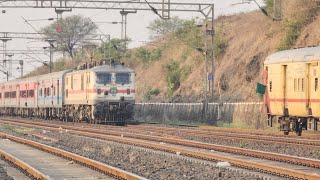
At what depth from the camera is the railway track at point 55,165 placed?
1590cm

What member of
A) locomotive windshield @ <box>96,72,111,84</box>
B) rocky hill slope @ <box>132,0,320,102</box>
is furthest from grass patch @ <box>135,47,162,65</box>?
locomotive windshield @ <box>96,72,111,84</box>

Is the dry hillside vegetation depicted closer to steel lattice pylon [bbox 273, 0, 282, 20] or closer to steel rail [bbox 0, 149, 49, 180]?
steel lattice pylon [bbox 273, 0, 282, 20]

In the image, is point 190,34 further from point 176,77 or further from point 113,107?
point 113,107

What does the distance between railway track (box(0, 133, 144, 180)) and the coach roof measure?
9103 millimetres

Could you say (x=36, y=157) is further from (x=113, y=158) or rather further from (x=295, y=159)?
(x=295, y=159)

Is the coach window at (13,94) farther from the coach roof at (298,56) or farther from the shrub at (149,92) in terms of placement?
the coach roof at (298,56)

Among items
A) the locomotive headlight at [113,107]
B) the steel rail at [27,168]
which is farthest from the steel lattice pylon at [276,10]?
the steel rail at [27,168]

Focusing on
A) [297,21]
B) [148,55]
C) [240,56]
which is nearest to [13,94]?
[240,56]

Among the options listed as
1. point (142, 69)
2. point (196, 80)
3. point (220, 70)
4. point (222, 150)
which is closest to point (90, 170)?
point (222, 150)

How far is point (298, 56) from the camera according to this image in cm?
2644

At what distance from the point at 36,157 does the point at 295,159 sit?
7.55 m

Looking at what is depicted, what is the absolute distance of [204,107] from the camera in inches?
1794

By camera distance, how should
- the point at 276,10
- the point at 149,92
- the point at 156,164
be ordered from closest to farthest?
the point at 156,164 → the point at 276,10 → the point at 149,92

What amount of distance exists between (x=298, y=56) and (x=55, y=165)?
36.1ft
